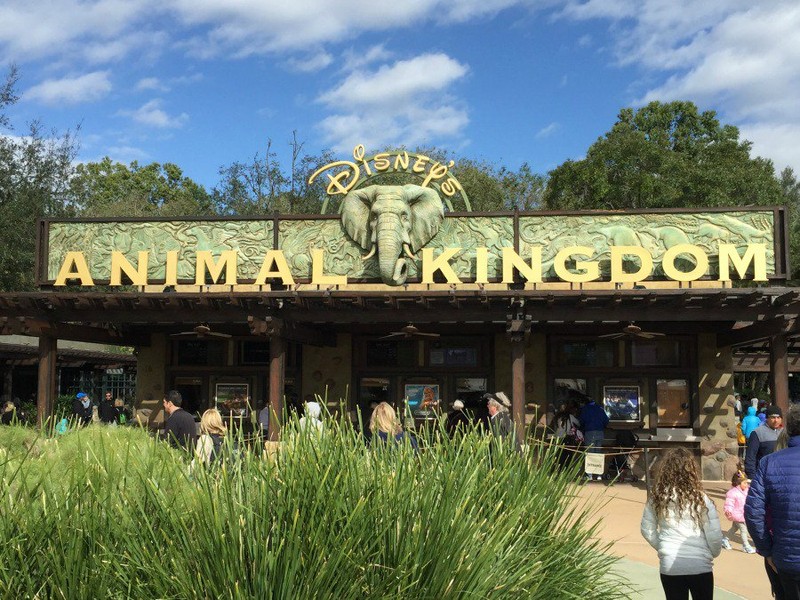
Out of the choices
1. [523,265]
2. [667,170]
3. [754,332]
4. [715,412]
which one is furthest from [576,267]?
[667,170]

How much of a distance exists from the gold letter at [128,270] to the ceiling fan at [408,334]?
14.4 feet

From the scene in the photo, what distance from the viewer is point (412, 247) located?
611 inches

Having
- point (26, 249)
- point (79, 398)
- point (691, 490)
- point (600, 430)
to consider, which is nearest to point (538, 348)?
point (600, 430)

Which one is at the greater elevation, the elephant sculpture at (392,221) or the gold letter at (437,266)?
the elephant sculpture at (392,221)

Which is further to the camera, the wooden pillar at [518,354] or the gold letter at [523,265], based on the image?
the gold letter at [523,265]

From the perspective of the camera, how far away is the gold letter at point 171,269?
1538 centimetres

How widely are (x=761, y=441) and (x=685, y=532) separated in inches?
176

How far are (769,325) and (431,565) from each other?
36.3 ft

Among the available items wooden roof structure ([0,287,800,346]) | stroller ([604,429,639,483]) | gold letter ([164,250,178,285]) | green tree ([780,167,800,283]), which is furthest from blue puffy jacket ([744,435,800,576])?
green tree ([780,167,800,283])

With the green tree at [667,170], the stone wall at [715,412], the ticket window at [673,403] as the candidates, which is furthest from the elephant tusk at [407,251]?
the green tree at [667,170]

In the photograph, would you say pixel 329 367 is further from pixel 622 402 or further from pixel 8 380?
pixel 8 380

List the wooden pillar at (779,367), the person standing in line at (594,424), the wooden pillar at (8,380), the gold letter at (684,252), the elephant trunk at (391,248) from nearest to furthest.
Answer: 1. the wooden pillar at (779,367)
2. the person standing in line at (594,424)
3. the gold letter at (684,252)
4. the elephant trunk at (391,248)
5. the wooden pillar at (8,380)

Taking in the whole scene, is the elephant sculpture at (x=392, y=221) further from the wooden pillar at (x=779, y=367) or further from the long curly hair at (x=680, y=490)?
the long curly hair at (x=680, y=490)

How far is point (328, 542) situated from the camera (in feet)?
10.8
